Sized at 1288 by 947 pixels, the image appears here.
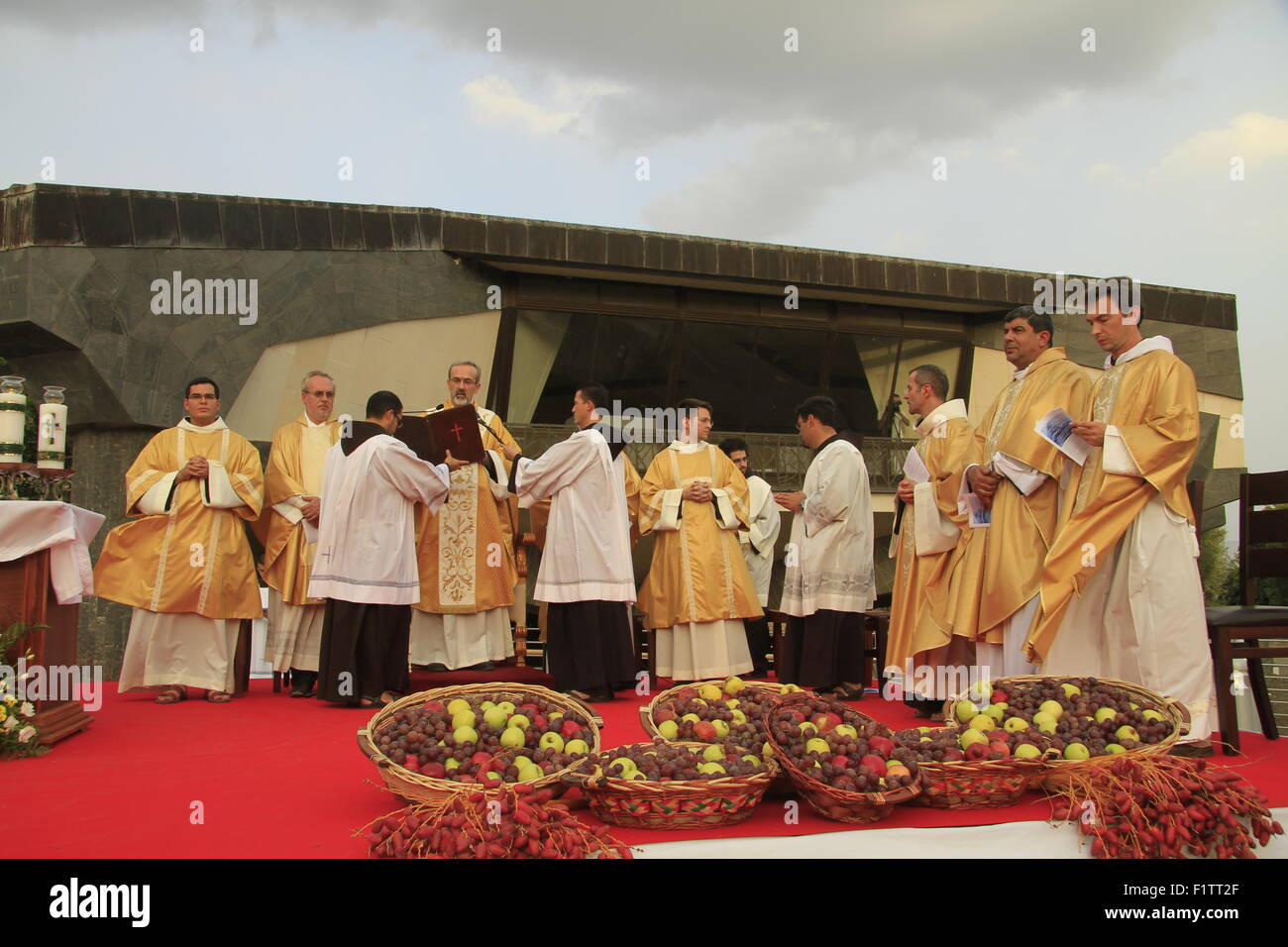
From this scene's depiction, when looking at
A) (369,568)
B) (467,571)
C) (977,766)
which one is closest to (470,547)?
(467,571)

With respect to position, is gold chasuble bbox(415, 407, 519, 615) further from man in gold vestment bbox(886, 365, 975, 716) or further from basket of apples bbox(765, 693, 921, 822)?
basket of apples bbox(765, 693, 921, 822)

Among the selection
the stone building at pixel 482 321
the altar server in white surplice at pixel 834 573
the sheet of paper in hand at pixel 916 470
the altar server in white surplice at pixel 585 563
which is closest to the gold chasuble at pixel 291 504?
the altar server in white surplice at pixel 585 563

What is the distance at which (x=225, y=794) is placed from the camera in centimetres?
384

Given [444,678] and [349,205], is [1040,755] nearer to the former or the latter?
[444,678]

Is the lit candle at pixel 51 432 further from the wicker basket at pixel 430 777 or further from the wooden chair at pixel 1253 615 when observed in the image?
the wooden chair at pixel 1253 615

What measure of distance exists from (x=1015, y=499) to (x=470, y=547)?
365cm

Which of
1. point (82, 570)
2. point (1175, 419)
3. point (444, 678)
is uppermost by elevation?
point (1175, 419)

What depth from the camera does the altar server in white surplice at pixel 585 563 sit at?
6.80 metres

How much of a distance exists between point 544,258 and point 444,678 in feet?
17.5

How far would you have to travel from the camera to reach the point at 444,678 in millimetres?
7305

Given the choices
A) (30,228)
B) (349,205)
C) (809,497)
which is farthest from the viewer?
(349,205)

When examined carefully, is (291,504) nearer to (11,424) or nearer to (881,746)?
A: (11,424)
